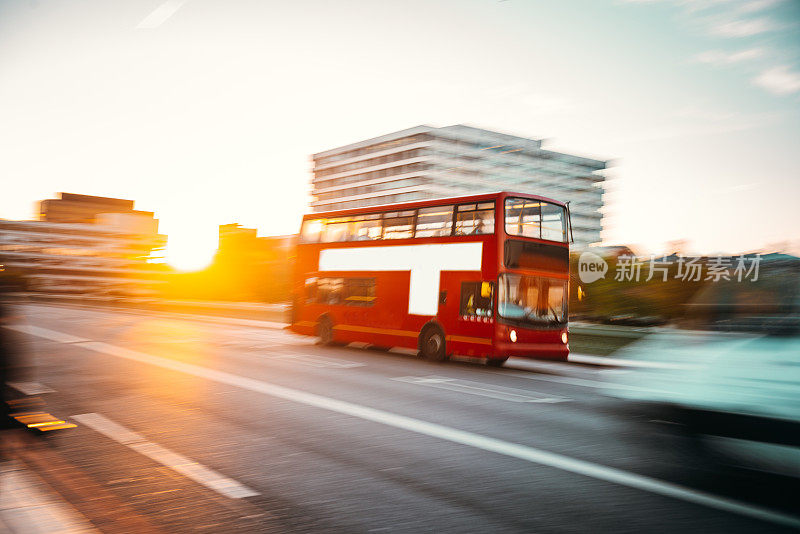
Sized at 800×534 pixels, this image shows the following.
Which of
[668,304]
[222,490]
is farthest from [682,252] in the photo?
[222,490]

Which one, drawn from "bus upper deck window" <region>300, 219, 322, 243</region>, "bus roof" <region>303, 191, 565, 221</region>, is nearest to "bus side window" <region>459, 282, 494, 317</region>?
"bus roof" <region>303, 191, 565, 221</region>

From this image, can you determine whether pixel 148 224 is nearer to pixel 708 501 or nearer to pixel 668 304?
pixel 668 304

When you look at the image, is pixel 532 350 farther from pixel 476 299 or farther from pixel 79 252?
pixel 79 252

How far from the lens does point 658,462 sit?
5695 millimetres

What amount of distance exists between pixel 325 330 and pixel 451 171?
99.0m

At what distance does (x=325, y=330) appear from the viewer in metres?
18.2

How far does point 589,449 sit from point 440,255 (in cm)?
899

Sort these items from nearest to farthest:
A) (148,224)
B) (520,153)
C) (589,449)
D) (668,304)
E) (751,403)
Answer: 1. (751,403)
2. (589,449)
3. (668,304)
4. (520,153)
5. (148,224)

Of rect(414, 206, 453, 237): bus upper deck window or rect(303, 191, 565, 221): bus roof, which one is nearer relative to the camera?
rect(303, 191, 565, 221): bus roof

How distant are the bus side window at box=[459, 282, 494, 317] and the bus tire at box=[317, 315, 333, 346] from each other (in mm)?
4993

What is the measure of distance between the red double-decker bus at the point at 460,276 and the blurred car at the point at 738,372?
23.1 feet

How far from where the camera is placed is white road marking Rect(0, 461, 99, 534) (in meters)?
3.59

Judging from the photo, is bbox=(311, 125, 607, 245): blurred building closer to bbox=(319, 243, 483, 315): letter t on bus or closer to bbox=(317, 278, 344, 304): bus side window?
bbox=(317, 278, 344, 304): bus side window

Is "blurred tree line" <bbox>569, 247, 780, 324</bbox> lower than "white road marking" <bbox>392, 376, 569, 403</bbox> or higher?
higher
